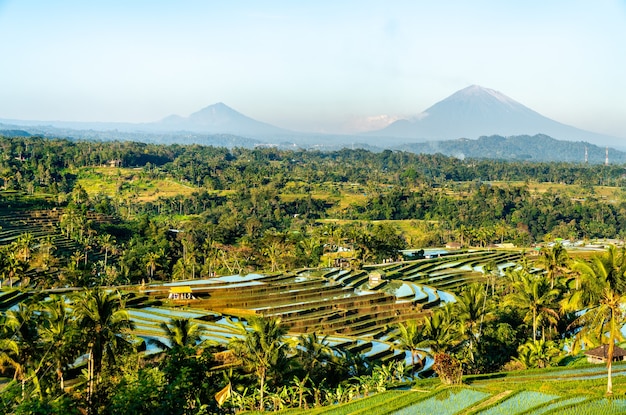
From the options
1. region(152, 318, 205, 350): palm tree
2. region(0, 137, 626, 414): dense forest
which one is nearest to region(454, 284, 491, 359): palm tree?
region(0, 137, 626, 414): dense forest

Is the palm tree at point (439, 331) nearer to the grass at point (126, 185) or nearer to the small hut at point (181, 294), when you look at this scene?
the small hut at point (181, 294)

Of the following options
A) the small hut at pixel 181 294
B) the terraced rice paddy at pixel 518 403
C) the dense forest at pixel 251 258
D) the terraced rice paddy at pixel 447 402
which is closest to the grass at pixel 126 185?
the dense forest at pixel 251 258

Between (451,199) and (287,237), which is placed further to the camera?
(451,199)

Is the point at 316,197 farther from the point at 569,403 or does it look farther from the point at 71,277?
the point at 569,403

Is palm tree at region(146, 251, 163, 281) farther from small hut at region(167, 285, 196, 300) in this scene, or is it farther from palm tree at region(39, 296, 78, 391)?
palm tree at region(39, 296, 78, 391)

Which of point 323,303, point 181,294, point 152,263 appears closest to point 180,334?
point 181,294

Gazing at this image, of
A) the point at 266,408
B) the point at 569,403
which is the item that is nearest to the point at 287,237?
the point at 266,408
